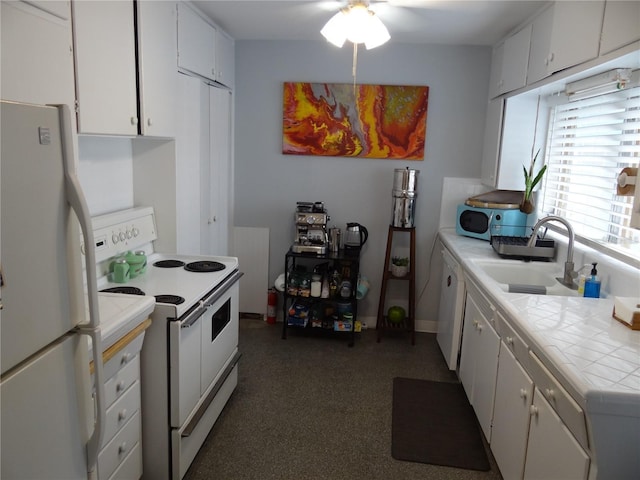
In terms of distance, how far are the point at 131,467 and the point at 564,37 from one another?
279 centimetres

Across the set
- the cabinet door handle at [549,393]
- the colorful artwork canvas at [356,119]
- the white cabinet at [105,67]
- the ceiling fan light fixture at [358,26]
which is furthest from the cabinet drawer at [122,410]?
the colorful artwork canvas at [356,119]

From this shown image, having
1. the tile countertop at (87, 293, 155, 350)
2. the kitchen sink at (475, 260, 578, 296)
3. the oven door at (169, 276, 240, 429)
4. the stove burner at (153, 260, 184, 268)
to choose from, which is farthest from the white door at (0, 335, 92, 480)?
the kitchen sink at (475, 260, 578, 296)

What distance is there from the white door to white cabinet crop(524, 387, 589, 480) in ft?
4.52

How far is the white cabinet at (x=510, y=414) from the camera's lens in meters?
1.86

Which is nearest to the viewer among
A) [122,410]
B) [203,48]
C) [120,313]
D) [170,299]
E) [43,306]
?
[43,306]

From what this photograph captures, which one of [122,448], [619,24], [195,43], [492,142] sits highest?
[195,43]

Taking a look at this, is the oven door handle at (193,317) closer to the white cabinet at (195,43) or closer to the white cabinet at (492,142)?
the white cabinet at (195,43)

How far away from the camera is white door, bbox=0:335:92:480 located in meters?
1.01

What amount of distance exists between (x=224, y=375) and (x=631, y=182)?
214 cm

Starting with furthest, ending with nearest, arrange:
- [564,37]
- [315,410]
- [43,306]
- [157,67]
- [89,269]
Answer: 1. [315,410]
2. [157,67]
3. [564,37]
4. [89,269]
5. [43,306]

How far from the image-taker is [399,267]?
395 cm

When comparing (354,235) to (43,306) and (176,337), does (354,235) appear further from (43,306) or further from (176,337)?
(43,306)

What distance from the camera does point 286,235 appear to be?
421 cm

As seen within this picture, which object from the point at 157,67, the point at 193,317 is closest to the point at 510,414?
the point at 193,317
